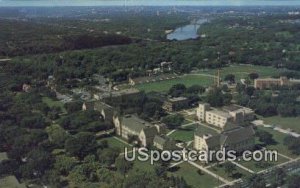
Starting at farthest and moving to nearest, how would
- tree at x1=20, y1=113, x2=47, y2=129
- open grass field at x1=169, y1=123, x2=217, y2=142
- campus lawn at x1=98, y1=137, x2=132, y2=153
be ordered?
tree at x1=20, y1=113, x2=47, y2=129, open grass field at x1=169, y1=123, x2=217, y2=142, campus lawn at x1=98, y1=137, x2=132, y2=153

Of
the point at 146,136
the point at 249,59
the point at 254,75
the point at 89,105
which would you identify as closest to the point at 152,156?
the point at 146,136

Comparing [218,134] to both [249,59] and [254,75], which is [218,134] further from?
[249,59]

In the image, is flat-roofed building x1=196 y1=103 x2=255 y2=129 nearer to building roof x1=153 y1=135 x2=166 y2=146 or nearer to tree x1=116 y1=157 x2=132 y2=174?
building roof x1=153 y1=135 x2=166 y2=146

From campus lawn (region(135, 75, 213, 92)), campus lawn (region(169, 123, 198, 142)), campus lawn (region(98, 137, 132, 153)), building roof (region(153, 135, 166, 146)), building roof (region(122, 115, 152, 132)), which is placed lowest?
campus lawn (region(135, 75, 213, 92))

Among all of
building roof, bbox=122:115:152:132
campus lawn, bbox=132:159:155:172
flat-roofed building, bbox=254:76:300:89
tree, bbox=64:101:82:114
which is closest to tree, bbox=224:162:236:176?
campus lawn, bbox=132:159:155:172

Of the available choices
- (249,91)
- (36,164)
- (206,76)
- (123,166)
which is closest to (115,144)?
(123,166)

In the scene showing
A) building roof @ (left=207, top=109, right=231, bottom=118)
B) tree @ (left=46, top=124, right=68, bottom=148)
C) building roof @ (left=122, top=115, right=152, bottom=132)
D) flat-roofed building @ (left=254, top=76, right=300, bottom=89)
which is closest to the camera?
tree @ (left=46, top=124, right=68, bottom=148)

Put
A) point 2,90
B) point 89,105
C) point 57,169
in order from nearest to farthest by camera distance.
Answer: point 57,169
point 89,105
point 2,90

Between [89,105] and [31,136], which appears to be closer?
[31,136]
